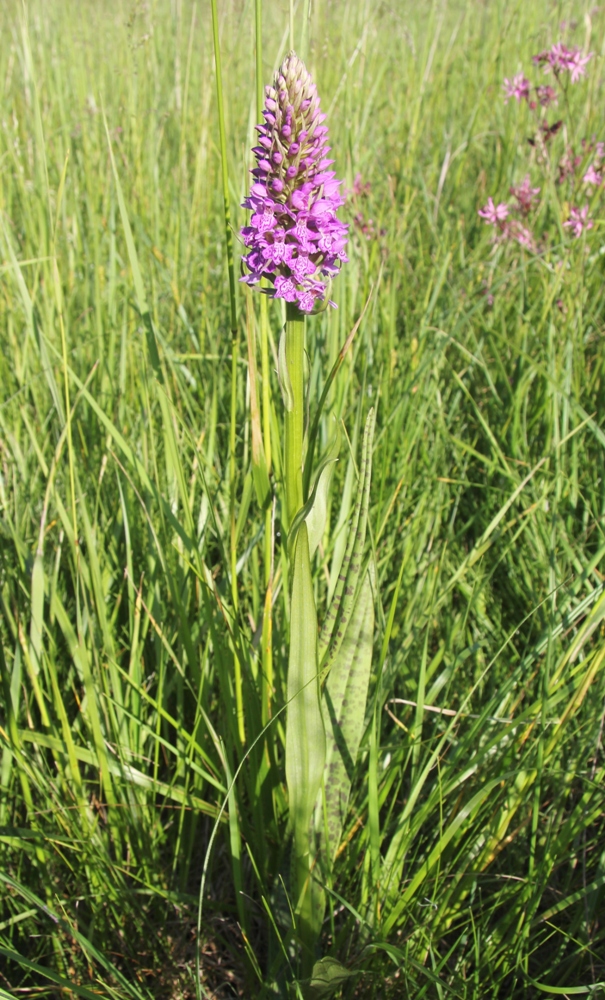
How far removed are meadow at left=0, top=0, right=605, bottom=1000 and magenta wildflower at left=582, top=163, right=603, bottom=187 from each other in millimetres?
43

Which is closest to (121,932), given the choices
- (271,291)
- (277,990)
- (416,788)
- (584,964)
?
(277,990)

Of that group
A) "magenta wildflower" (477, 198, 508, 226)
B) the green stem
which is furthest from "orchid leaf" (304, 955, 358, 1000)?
"magenta wildflower" (477, 198, 508, 226)

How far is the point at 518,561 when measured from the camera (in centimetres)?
178

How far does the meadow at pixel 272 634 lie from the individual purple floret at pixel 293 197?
3.6 inches

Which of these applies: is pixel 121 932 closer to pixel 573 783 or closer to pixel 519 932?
pixel 519 932

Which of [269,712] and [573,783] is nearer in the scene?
[269,712]

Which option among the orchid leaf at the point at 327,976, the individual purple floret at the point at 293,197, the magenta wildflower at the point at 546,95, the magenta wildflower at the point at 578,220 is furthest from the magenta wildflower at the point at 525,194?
the orchid leaf at the point at 327,976

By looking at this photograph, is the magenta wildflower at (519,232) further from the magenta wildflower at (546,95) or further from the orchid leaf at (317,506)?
the orchid leaf at (317,506)

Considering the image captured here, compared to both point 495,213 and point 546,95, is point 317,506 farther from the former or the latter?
point 546,95

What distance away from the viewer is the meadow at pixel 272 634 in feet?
3.78

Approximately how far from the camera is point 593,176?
7.84 ft

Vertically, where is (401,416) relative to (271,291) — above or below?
below

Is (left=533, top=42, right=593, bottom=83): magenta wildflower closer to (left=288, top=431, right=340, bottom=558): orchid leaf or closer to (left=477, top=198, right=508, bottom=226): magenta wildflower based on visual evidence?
(left=477, top=198, right=508, bottom=226): magenta wildflower

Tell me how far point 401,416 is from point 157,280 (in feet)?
4.09
